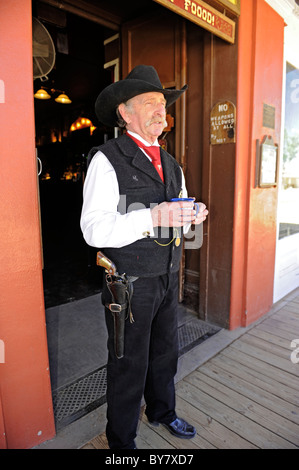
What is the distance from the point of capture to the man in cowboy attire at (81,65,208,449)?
1.37m

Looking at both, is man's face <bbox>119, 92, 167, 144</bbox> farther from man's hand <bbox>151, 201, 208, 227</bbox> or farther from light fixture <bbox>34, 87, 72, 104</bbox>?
light fixture <bbox>34, 87, 72, 104</bbox>

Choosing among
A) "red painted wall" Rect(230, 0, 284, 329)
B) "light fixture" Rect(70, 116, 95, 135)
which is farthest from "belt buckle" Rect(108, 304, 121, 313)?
"light fixture" Rect(70, 116, 95, 135)

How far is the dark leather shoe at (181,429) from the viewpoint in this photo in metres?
1.78

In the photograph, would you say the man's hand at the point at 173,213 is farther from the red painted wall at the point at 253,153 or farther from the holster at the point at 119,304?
the red painted wall at the point at 253,153

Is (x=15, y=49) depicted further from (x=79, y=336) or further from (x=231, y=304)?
(x=231, y=304)

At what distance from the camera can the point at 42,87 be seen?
248 inches

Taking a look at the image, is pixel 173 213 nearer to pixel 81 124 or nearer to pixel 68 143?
pixel 81 124

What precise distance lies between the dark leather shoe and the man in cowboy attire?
0.95ft

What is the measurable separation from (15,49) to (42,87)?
18.3 ft

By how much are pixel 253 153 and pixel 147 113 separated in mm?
1706

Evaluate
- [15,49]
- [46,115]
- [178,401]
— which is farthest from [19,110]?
[46,115]

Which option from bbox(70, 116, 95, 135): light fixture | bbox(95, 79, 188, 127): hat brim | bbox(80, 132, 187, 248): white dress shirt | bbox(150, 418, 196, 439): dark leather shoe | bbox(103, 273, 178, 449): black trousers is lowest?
bbox(150, 418, 196, 439): dark leather shoe

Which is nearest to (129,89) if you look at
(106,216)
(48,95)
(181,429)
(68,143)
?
(106,216)

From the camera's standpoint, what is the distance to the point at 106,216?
4.49 feet
